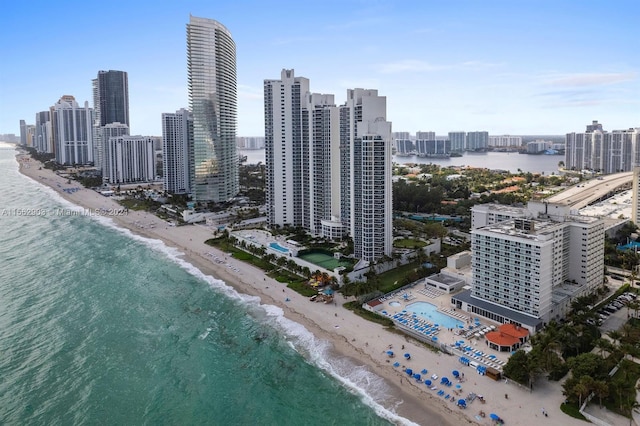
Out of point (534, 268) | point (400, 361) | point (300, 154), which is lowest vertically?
point (400, 361)

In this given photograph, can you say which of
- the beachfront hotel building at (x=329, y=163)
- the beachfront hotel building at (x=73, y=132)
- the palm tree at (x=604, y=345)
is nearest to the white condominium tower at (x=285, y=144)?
the beachfront hotel building at (x=329, y=163)

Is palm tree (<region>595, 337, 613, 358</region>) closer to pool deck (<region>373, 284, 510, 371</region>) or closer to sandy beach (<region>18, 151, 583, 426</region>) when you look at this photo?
sandy beach (<region>18, 151, 583, 426</region>)

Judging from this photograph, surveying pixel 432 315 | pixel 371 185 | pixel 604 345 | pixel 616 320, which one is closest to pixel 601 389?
pixel 604 345

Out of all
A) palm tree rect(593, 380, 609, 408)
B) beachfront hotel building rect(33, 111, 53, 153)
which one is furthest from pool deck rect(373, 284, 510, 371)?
beachfront hotel building rect(33, 111, 53, 153)

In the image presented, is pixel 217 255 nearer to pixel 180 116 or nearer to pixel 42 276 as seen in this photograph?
pixel 42 276

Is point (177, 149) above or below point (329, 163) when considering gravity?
above

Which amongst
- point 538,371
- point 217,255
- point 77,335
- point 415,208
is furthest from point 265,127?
point 538,371

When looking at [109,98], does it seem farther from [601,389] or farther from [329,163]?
[601,389]
